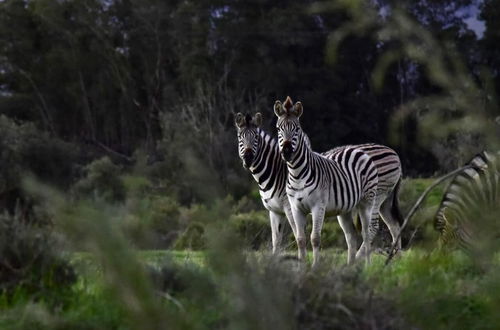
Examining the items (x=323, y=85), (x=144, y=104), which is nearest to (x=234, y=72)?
(x=323, y=85)

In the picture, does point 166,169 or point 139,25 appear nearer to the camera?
point 166,169

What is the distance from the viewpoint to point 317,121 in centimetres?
4534

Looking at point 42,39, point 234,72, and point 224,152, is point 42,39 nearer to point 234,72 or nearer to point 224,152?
point 234,72

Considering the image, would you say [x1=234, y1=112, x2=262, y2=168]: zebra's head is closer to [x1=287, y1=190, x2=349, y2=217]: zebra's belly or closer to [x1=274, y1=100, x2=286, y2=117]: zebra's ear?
[x1=274, y1=100, x2=286, y2=117]: zebra's ear

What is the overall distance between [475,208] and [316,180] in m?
7.29

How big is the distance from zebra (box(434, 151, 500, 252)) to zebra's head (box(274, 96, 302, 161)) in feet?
13.0

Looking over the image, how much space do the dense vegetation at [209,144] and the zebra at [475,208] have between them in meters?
0.09

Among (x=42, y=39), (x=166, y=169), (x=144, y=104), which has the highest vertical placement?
(x=42, y=39)

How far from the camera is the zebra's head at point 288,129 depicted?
10.9 metres

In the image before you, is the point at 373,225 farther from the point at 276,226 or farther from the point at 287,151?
the point at 287,151

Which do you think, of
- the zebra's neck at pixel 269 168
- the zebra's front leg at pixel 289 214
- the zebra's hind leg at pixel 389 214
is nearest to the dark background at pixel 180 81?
the zebra's hind leg at pixel 389 214

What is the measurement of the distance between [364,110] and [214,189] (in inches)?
1767

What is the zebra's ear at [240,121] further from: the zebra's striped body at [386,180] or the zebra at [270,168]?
the zebra's striped body at [386,180]

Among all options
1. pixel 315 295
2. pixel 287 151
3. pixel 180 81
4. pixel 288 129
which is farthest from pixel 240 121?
pixel 180 81
